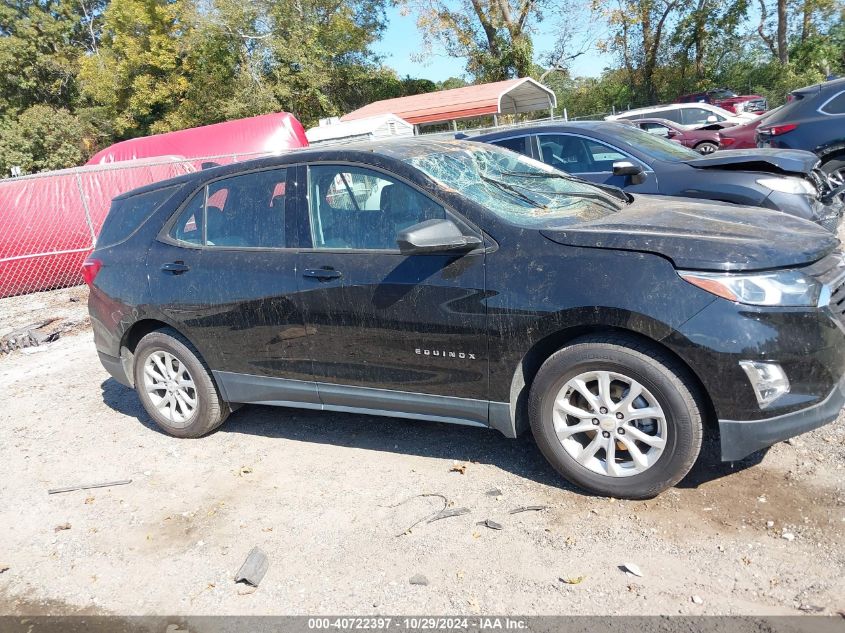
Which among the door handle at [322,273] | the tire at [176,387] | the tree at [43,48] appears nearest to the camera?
the door handle at [322,273]

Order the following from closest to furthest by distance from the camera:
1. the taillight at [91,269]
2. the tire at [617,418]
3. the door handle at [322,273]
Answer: the tire at [617,418] < the door handle at [322,273] < the taillight at [91,269]

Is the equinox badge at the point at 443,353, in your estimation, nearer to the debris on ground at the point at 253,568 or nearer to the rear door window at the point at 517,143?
the debris on ground at the point at 253,568

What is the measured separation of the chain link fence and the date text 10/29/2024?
964 centimetres

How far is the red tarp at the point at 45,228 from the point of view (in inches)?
425

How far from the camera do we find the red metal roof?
2258cm

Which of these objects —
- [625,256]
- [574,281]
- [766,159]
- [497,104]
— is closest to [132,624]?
[574,281]

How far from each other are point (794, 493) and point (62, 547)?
379cm

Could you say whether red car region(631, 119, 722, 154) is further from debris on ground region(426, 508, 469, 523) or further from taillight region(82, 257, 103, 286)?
debris on ground region(426, 508, 469, 523)

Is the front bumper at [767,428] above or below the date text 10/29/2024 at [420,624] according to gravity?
above

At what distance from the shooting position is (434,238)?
3518 millimetres

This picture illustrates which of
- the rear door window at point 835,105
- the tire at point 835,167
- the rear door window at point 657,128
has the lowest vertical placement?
the tire at point 835,167

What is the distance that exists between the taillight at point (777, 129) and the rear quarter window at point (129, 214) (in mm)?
8222

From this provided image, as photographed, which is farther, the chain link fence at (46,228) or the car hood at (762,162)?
the chain link fence at (46,228)

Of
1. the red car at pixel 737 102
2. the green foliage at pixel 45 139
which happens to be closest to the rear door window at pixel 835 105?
the red car at pixel 737 102
